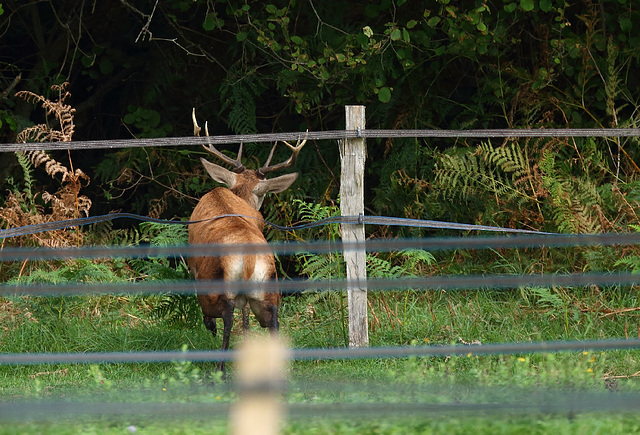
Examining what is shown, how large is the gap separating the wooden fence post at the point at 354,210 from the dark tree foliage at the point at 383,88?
6.64ft

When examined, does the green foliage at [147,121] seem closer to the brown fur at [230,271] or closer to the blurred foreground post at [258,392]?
the brown fur at [230,271]

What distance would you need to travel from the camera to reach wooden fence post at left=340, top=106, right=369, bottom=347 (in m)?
6.57

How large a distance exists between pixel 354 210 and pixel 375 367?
3.63 ft

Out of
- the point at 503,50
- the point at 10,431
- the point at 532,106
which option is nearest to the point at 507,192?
the point at 532,106

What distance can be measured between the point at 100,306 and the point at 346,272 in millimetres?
2218

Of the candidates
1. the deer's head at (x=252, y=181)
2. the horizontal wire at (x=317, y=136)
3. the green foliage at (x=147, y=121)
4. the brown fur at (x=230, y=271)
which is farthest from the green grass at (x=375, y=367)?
the green foliage at (x=147, y=121)

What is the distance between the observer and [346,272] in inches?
265

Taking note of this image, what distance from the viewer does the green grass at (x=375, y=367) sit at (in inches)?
165

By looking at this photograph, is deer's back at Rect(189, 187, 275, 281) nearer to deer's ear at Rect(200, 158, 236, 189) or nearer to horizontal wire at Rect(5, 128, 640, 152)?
horizontal wire at Rect(5, 128, 640, 152)

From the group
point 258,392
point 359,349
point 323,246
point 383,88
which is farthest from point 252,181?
point 258,392

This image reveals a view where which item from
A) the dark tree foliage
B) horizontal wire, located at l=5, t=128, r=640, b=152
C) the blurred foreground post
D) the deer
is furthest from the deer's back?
the blurred foreground post

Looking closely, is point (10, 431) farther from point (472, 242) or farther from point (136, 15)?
point (136, 15)

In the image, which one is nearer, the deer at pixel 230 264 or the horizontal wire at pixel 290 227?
the horizontal wire at pixel 290 227

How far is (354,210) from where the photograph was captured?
6562 millimetres
